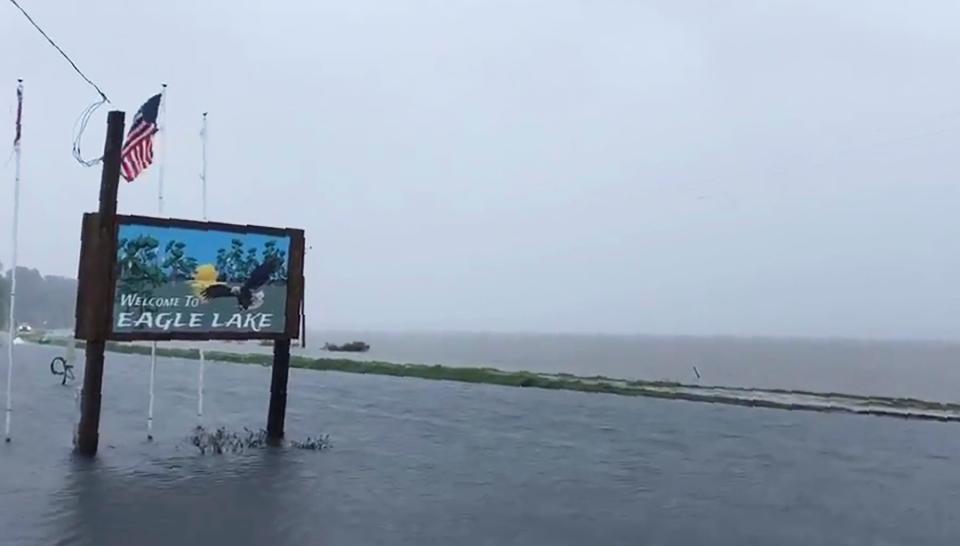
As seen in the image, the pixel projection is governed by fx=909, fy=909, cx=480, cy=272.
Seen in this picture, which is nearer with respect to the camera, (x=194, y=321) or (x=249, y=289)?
(x=194, y=321)

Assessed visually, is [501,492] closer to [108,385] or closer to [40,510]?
[40,510]

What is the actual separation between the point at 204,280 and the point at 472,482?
5.03m

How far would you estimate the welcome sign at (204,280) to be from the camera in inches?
512

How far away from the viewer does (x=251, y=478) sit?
1239cm

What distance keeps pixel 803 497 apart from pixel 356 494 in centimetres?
631

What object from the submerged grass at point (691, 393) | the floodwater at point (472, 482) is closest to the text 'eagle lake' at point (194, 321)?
the floodwater at point (472, 482)

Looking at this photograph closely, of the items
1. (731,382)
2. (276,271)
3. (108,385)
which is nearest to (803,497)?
(276,271)

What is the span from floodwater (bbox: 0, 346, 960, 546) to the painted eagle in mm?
2435

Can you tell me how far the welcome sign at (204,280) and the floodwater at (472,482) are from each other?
204cm

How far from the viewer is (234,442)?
1523cm

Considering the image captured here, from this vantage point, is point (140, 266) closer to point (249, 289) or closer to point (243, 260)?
point (243, 260)

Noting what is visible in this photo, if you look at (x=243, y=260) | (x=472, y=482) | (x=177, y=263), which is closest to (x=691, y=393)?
(x=472, y=482)

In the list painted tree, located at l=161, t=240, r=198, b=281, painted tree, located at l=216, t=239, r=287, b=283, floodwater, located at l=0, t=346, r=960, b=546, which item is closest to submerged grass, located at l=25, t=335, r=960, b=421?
floodwater, located at l=0, t=346, r=960, b=546

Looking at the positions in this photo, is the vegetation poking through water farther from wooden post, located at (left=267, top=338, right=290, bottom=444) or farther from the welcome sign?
the welcome sign
